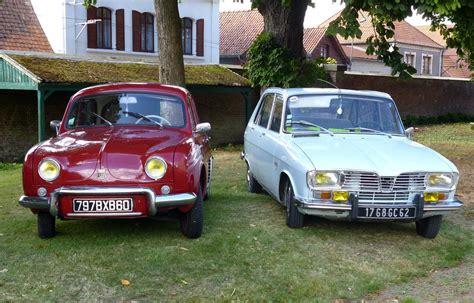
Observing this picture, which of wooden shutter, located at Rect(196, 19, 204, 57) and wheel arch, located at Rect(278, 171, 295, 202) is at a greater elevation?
wooden shutter, located at Rect(196, 19, 204, 57)

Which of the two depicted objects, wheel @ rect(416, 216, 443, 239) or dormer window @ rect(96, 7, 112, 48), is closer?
wheel @ rect(416, 216, 443, 239)

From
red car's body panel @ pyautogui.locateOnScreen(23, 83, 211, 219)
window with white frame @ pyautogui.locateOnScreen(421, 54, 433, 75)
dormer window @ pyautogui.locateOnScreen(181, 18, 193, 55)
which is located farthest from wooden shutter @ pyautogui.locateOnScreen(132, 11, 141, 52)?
window with white frame @ pyautogui.locateOnScreen(421, 54, 433, 75)

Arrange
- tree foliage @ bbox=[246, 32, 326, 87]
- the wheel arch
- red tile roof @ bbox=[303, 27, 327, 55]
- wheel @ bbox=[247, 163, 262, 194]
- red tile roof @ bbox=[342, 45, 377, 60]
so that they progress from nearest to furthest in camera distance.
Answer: the wheel arch < wheel @ bbox=[247, 163, 262, 194] < tree foliage @ bbox=[246, 32, 326, 87] < red tile roof @ bbox=[303, 27, 327, 55] < red tile roof @ bbox=[342, 45, 377, 60]

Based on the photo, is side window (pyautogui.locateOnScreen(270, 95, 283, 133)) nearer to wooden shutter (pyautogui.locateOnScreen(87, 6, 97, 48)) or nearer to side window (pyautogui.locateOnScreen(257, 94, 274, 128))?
side window (pyautogui.locateOnScreen(257, 94, 274, 128))

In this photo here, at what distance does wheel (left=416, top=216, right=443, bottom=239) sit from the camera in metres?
6.37

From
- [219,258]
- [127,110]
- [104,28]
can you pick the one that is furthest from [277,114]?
[104,28]

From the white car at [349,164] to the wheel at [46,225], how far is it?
262 cm

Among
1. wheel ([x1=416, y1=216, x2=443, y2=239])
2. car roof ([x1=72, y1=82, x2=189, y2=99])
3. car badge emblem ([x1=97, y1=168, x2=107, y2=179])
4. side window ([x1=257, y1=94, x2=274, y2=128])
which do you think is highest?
car roof ([x1=72, y1=82, x2=189, y2=99])

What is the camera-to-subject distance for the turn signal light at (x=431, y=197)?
6.00 metres

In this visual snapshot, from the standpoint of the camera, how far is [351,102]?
7348mm

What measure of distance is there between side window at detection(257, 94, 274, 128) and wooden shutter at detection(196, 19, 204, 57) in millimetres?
20747

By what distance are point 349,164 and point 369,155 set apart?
386 mm

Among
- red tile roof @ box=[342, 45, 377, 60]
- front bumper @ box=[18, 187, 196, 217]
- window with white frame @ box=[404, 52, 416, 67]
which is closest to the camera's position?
front bumper @ box=[18, 187, 196, 217]

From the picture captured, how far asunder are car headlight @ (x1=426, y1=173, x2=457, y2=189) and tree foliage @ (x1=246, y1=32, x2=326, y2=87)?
9.22 meters
